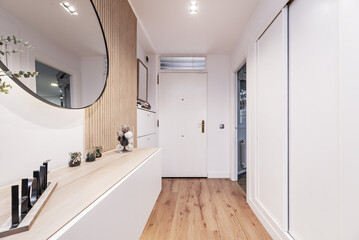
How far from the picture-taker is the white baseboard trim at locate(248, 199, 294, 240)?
1342mm

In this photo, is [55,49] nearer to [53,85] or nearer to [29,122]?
[53,85]

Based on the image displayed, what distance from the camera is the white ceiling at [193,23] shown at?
1858 mm

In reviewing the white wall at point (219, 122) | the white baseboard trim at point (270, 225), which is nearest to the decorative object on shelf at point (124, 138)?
the white baseboard trim at point (270, 225)

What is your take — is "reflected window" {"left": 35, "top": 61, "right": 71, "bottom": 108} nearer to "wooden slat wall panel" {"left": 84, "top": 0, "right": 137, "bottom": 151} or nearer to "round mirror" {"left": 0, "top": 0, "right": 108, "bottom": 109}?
"round mirror" {"left": 0, "top": 0, "right": 108, "bottom": 109}

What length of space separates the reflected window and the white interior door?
7.60 feet

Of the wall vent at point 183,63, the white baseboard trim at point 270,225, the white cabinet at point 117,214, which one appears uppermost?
the wall vent at point 183,63

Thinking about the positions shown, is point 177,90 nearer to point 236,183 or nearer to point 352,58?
point 236,183

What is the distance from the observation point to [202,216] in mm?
1821

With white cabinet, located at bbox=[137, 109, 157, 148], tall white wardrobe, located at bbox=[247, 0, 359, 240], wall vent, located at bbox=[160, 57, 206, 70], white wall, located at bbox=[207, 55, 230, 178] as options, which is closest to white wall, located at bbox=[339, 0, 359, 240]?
tall white wardrobe, located at bbox=[247, 0, 359, 240]

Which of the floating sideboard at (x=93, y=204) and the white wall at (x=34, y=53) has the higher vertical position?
the white wall at (x=34, y=53)

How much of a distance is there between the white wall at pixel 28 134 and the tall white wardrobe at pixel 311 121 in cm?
147

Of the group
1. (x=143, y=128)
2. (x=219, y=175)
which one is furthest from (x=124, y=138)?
(x=219, y=175)

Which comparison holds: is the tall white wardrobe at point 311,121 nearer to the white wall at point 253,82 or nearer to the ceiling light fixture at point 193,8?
the white wall at point 253,82

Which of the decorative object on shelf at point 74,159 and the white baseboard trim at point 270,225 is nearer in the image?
the decorative object on shelf at point 74,159
